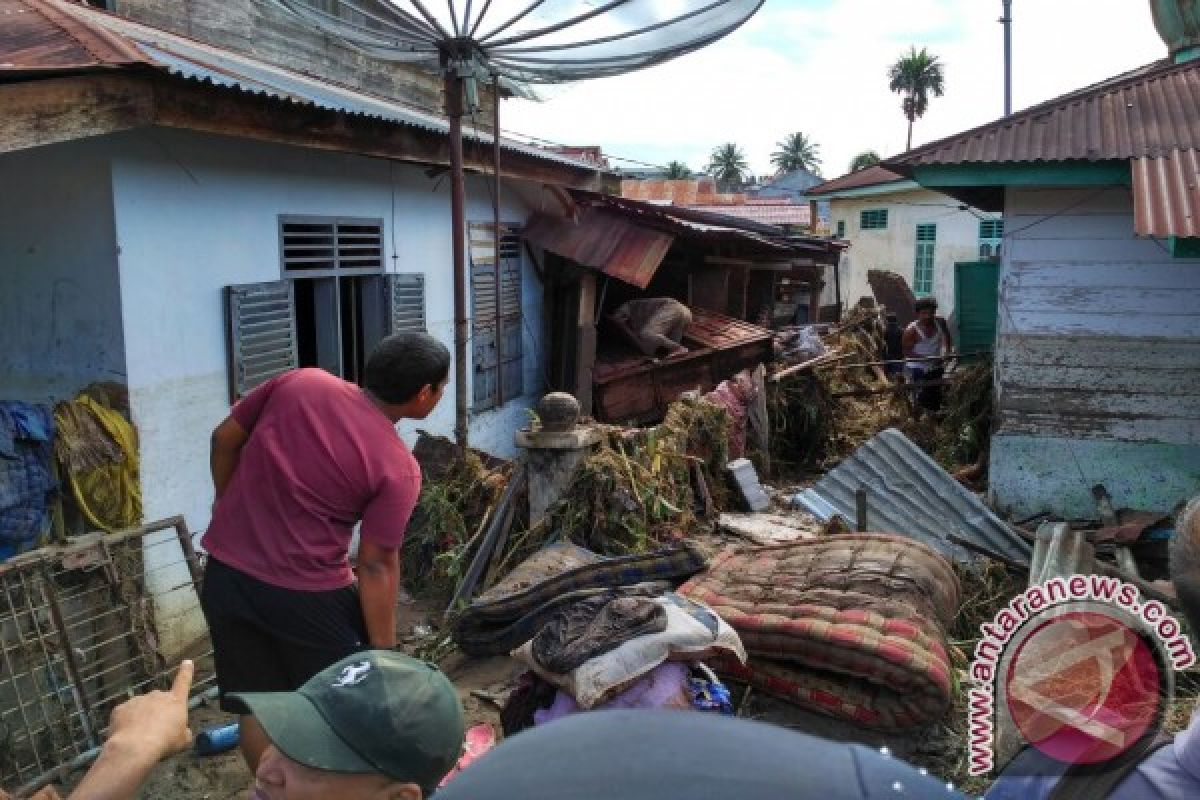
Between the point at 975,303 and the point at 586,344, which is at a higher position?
the point at 975,303

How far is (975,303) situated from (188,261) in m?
12.0

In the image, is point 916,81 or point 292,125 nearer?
point 292,125

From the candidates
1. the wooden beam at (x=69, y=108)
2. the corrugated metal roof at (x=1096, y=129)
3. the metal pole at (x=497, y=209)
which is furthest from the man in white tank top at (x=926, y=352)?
the wooden beam at (x=69, y=108)

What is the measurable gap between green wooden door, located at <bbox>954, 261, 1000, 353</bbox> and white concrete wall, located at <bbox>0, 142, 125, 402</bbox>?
12.0 m

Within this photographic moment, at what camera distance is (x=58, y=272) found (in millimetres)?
4852

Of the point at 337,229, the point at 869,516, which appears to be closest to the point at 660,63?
the point at 337,229

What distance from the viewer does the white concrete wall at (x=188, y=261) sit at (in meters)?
4.88

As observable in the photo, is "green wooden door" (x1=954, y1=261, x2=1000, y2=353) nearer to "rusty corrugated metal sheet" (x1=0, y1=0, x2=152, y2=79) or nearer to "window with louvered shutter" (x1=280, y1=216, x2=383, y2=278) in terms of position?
"window with louvered shutter" (x1=280, y1=216, x2=383, y2=278)

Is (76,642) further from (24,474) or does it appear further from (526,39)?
(526,39)

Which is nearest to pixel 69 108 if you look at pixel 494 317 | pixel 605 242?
pixel 494 317

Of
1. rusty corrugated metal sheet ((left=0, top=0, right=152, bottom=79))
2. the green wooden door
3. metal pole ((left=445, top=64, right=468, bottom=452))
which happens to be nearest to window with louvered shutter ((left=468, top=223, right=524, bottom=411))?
metal pole ((left=445, top=64, right=468, bottom=452))

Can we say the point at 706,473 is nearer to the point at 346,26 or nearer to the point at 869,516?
the point at 869,516

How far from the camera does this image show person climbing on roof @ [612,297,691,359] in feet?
32.5

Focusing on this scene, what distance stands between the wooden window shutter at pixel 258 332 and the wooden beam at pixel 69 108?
1469 mm
